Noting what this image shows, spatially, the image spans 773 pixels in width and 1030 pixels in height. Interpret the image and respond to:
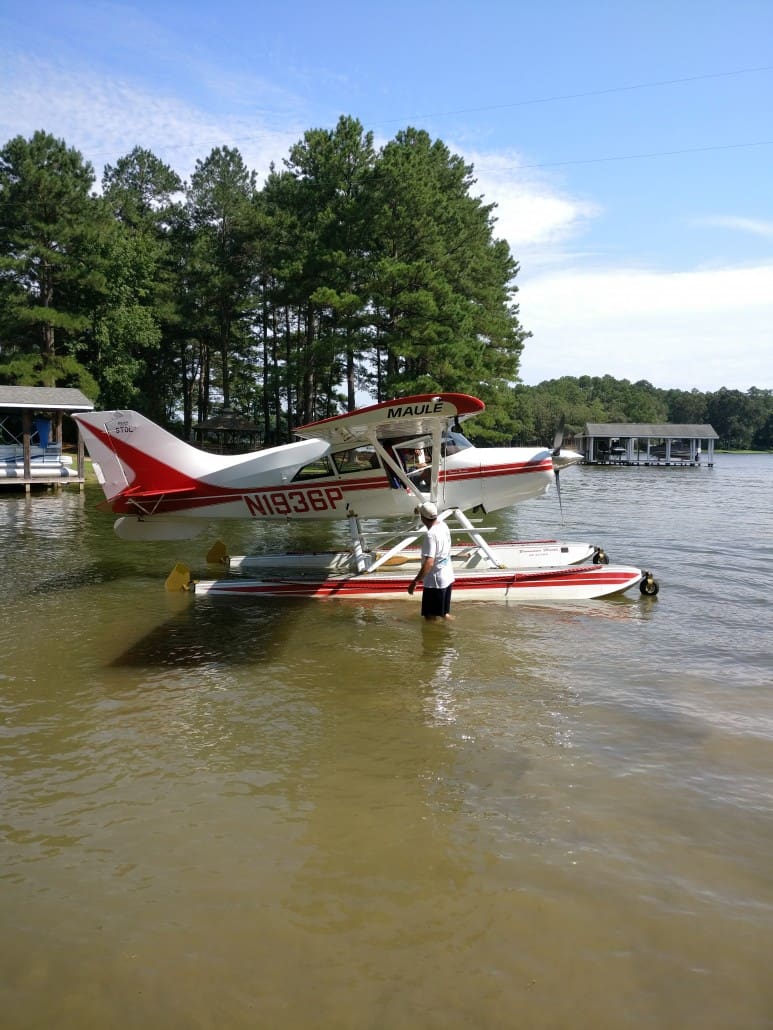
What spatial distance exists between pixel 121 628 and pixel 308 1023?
263 inches

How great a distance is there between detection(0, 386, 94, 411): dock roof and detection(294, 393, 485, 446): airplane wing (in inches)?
730

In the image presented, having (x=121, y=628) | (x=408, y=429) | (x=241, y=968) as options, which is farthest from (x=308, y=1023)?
(x=408, y=429)

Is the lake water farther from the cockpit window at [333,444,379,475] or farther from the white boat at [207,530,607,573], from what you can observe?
the cockpit window at [333,444,379,475]

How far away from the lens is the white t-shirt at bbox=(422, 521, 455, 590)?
8516 mm

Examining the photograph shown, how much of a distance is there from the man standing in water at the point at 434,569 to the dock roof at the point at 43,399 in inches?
822

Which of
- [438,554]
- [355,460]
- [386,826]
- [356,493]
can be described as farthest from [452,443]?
[386,826]

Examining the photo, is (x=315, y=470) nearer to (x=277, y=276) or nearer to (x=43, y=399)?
(x=43, y=399)

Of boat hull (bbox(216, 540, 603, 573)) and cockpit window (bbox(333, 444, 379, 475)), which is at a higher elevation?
cockpit window (bbox(333, 444, 379, 475))

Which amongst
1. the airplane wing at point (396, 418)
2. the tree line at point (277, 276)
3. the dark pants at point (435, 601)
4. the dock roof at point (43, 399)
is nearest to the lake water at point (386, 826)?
the dark pants at point (435, 601)

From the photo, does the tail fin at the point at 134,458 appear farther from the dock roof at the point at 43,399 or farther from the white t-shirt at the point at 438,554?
the dock roof at the point at 43,399

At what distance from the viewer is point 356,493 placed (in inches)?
431

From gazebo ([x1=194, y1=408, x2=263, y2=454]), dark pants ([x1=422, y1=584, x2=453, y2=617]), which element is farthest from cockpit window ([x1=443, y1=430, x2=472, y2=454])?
gazebo ([x1=194, y1=408, x2=263, y2=454])

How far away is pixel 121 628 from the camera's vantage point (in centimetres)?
874

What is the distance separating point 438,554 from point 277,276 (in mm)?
33204
